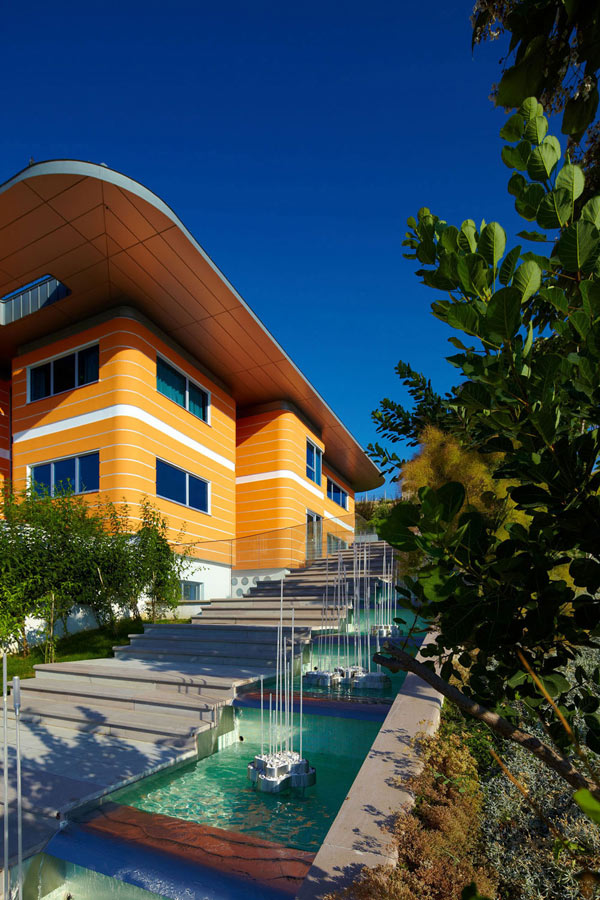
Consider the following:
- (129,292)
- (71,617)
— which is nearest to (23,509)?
(71,617)

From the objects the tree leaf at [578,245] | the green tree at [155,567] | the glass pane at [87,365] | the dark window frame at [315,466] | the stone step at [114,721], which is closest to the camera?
the tree leaf at [578,245]

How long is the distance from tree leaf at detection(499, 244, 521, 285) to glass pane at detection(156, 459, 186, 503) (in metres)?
14.9

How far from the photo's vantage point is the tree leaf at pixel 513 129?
1.12 meters

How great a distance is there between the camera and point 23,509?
1115 centimetres

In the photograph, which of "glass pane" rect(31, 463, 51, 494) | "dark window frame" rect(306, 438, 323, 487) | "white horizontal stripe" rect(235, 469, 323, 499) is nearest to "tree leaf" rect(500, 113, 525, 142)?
"glass pane" rect(31, 463, 51, 494)

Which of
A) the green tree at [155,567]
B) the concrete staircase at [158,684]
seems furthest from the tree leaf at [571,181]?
the green tree at [155,567]

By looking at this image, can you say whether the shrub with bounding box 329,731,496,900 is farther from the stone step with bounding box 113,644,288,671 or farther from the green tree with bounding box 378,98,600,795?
the stone step with bounding box 113,644,288,671

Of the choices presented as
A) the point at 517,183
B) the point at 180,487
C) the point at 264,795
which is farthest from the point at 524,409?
the point at 180,487

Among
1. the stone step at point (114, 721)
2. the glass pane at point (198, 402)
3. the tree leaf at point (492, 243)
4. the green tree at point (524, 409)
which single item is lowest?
the stone step at point (114, 721)

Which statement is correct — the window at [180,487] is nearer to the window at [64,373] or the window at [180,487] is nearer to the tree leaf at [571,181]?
the window at [64,373]

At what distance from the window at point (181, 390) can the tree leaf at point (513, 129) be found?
50.2 feet

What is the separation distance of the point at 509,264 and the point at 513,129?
0.29m

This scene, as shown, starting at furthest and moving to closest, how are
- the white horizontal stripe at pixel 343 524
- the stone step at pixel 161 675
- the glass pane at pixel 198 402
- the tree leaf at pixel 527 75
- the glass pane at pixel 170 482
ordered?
the white horizontal stripe at pixel 343 524 → the glass pane at pixel 198 402 → the glass pane at pixel 170 482 → the stone step at pixel 161 675 → the tree leaf at pixel 527 75

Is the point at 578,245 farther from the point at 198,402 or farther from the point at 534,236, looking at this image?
the point at 198,402
